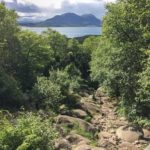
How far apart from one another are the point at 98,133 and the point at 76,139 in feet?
23.2

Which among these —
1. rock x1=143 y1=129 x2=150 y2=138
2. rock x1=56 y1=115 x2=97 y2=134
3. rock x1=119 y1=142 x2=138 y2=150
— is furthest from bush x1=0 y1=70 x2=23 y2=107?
rock x1=119 y1=142 x2=138 y2=150

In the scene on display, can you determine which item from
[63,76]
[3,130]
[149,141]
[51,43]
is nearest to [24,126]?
[3,130]

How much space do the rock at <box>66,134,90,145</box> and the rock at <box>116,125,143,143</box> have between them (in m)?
5.62

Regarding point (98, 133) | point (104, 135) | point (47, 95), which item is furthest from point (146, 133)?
point (47, 95)

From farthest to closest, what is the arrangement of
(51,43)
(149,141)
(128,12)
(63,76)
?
(51,43) → (63,76) → (128,12) → (149,141)

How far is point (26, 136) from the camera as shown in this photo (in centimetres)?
2397

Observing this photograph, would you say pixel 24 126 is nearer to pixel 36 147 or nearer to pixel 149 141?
pixel 36 147

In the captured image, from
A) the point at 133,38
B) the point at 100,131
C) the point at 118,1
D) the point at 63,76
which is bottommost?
the point at 100,131

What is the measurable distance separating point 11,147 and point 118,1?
88.8 feet

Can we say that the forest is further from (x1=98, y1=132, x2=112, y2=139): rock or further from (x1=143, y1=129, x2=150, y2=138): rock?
(x1=98, y1=132, x2=112, y2=139): rock

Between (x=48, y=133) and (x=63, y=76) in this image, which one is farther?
(x=63, y=76)

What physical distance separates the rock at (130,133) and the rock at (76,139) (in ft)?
18.4

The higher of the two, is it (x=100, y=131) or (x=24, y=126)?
(x=24, y=126)

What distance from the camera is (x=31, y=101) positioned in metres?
49.6
